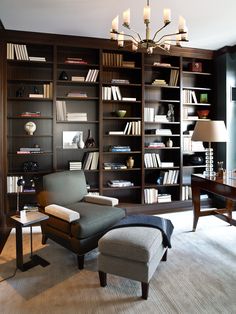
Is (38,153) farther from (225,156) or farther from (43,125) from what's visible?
(225,156)

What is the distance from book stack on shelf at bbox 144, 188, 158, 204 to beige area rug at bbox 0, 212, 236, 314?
4.27 ft

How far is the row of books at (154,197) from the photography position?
13.8 feet

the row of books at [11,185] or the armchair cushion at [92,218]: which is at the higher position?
the row of books at [11,185]

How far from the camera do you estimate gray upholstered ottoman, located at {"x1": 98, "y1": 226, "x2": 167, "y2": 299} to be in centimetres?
196

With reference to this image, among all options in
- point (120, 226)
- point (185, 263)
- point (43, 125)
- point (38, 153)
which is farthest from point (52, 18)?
point (185, 263)

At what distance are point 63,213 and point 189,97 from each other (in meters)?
3.01

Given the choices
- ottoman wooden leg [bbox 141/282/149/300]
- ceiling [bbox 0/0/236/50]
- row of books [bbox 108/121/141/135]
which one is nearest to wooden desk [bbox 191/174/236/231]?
row of books [bbox 108/121/141/135]

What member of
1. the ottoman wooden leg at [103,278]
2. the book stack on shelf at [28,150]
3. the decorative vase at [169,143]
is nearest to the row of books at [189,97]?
the decorative vase at [169,143]

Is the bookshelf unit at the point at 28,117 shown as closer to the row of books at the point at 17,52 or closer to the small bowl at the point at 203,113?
the row of books at the point at 17,52

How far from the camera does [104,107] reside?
4.21 m

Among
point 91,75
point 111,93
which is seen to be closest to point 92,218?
point 111,93

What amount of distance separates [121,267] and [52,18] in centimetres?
299

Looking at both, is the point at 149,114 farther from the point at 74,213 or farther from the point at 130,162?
the point at 74,213

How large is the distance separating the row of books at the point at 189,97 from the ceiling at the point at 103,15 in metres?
0.85
